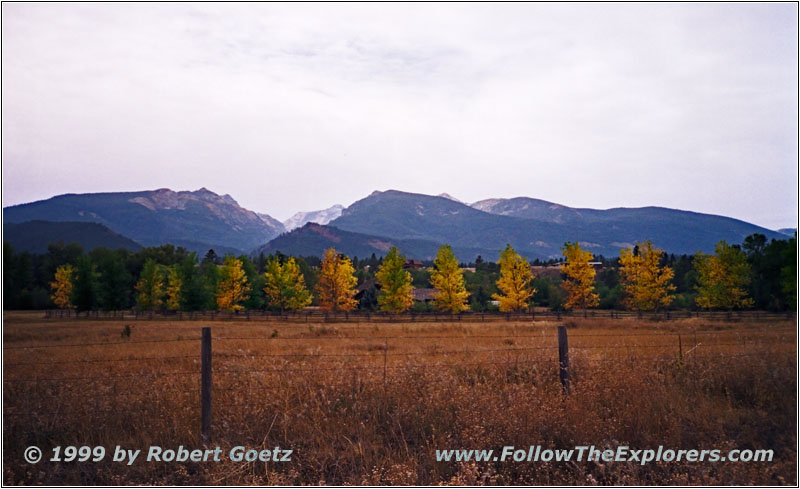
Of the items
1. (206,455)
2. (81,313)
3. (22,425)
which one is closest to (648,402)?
(206,455)

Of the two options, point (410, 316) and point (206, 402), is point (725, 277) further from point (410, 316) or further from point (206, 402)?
point (206, 402)

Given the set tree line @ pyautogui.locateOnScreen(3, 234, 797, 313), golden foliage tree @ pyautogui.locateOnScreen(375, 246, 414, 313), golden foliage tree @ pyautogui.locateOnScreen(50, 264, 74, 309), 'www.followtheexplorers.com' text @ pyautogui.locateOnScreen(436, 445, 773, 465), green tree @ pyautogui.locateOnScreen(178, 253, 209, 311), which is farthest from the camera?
golden foliage tree @ pyautogui.locateOnScreen(50, 264, 74, 309)

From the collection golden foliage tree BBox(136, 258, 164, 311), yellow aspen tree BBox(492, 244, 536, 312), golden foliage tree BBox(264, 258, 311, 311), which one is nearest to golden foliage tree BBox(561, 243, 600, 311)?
yellow aspen tree BBox(492, 244, 536, 312)

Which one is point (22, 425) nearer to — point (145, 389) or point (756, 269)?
point (145, 389)

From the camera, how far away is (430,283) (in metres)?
52.4

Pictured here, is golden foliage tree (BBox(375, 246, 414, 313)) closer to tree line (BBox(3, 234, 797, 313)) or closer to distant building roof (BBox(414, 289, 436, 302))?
tree line (BBox(3, 234, 797, 313))

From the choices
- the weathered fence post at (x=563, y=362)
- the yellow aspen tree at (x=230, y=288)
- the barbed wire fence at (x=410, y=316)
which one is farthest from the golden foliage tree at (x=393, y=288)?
the weathered fence post at (x=563, y=362)

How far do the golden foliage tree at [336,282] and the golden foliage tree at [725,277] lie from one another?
99.3ft

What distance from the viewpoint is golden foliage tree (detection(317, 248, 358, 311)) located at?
1898 inches

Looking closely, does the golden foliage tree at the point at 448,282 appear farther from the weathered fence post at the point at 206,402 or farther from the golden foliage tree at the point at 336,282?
the weathered fence post at the point at 206,402

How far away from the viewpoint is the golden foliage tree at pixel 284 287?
50.9m

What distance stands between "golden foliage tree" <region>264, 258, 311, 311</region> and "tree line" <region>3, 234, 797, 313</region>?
104 millimetres

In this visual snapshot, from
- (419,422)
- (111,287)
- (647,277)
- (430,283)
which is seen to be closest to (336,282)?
(430,283)

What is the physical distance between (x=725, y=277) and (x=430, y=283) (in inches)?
1018
